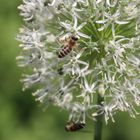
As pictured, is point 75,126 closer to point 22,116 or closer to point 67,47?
point 67,47

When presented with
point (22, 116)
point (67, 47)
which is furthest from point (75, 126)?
point (22, 116)

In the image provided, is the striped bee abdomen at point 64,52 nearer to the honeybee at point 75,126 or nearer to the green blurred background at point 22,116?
the honeybee at point 75,126

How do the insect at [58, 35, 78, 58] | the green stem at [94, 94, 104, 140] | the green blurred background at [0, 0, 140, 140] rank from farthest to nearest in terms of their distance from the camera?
the green blurred background at [0, 0, 140, 140], the insect at [58, 35, 78, 58], the green stem at [94, 94, 104, 140]

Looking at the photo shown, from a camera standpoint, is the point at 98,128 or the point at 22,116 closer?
the point at 98,128

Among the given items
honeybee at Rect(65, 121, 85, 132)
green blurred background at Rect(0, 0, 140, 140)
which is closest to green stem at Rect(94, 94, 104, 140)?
honeybee at Rect(65, 121, 85, 132)

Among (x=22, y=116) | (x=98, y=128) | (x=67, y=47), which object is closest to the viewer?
(x=98, y=128)

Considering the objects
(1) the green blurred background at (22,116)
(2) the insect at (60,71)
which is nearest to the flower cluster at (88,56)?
(2) the insect at (60,71)

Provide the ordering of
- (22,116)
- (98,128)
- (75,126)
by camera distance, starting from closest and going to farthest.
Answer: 1. (98,128)
2. (75,126)
3. (22,116)

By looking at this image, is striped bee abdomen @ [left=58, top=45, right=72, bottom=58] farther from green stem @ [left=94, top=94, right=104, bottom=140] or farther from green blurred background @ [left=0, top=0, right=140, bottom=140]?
green blurred background @ [left=0, top=0, right=140, bottom=140]
